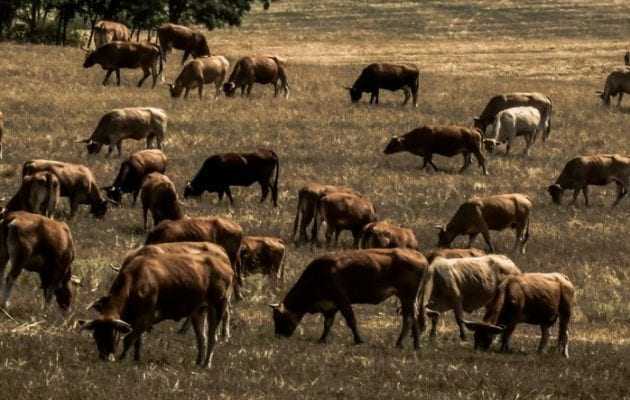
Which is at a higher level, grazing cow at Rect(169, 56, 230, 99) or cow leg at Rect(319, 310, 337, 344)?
cow leg at Rect(319, 310, 337, 344)

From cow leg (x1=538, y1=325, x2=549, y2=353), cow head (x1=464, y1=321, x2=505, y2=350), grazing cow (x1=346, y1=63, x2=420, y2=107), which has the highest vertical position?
cow head (x1=464, y1=321, x2=505, y2=350)

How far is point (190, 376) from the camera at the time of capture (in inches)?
573

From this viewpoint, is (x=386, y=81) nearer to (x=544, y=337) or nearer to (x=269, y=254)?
(x=269, y=254)

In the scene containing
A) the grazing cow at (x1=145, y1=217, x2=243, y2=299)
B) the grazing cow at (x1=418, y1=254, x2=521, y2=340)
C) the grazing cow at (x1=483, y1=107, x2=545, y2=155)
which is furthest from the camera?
the grazing cow at (x1=483, y1=107, x2=545, y2=155)

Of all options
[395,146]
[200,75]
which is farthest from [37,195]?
[200,75]

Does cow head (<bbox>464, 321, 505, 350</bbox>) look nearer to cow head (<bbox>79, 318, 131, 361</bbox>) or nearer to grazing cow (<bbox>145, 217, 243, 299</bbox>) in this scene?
grazing cow (<bbox>145, 217, 243, 299</bbox>)

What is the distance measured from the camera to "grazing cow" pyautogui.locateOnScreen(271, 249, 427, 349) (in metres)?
18.3

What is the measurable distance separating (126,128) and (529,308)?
18.7 metres

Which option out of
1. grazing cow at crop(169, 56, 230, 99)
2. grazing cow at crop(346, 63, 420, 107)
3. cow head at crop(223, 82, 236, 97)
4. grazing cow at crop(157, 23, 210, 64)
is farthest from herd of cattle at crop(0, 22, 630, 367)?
grazing cow at crop(157, 23, 210, 64)

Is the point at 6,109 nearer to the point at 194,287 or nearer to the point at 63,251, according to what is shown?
the point at 63,251

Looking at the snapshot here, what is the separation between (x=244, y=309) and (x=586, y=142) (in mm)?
23358

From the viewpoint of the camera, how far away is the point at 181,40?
5678 centimetres

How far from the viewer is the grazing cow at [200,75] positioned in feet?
151

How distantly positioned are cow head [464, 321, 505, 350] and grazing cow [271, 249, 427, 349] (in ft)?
2.45
